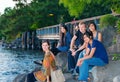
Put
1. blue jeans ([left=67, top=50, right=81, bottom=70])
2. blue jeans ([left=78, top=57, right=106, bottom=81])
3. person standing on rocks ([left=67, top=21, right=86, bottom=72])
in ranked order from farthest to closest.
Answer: blue jeans ([left=67, top=50, right=81, bottom=70]) → person standing on rocks ([left=67, top=21, right=86, bottom=72]) → blue jeans ([left=78, top=57, right=106, bottom=81])

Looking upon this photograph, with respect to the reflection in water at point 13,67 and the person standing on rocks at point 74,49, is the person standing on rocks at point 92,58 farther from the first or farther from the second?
the reflection in water at point 13,67

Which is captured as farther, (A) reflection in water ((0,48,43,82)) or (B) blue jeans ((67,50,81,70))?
(A) reflection in water ((0,48,43,82))

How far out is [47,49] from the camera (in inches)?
369

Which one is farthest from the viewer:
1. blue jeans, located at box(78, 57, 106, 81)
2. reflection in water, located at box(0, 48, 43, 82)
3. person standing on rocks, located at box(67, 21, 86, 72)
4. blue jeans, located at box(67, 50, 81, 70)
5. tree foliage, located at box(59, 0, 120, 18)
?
reflection in water, located at box(0, 48, 43, 82)

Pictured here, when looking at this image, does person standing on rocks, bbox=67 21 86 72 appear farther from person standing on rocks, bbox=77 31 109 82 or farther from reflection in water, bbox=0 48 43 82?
reflection in water, bbox=0 48 43 82

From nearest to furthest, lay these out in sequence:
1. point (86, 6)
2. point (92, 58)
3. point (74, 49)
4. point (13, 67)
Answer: point (92, 58)
point (74, 49)
point (86, 6)
point (13, 67)

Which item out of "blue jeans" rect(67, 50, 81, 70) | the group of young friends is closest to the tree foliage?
"blue jeans" rect(67, 50, 81, 70)

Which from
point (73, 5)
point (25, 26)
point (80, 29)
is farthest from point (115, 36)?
point (25, 26)

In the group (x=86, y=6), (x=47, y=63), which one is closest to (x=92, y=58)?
(x=47, y=63)

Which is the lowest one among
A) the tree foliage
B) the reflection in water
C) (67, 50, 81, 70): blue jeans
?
the reflection in water

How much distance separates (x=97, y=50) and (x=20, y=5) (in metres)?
59.2

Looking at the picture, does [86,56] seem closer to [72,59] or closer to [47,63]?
[47,63]

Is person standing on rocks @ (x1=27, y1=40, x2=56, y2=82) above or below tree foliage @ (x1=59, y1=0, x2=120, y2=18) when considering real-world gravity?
below

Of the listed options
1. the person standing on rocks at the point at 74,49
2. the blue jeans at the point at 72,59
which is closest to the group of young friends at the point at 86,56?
the person standing on rocks at the point at 74,49
